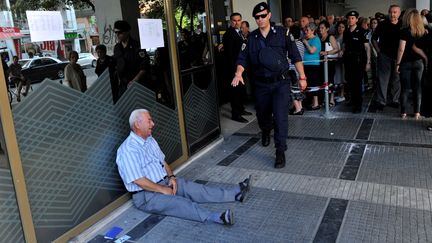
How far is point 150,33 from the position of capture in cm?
393

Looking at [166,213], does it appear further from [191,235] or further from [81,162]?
[81,162]

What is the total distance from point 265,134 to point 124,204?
83.0 inches

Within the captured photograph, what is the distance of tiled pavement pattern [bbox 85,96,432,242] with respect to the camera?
291 cm

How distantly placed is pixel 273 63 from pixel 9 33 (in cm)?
255

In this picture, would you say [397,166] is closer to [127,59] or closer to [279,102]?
[279,102]

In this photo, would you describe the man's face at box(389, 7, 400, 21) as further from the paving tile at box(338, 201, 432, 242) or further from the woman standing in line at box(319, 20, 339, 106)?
the paving tile at box(338, 201, 432, 242)

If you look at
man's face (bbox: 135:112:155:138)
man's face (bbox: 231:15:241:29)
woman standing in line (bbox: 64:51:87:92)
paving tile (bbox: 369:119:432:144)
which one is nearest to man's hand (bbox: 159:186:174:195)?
man's face (bbox: 135:112:155:138)

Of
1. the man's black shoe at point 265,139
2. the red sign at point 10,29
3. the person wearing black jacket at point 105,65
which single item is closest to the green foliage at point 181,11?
the person wearing black jacket at point 105,65

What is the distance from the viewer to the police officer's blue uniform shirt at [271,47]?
13.8 ft

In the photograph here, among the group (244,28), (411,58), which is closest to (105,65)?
(244,28)

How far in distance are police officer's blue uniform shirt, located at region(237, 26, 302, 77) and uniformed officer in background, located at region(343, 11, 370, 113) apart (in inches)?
87.0

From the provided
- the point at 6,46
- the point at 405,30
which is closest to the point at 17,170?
the point at 6,46

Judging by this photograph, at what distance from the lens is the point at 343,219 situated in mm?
3037

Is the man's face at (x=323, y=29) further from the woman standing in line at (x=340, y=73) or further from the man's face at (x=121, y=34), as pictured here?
the man's face at (x=121, y=34)
